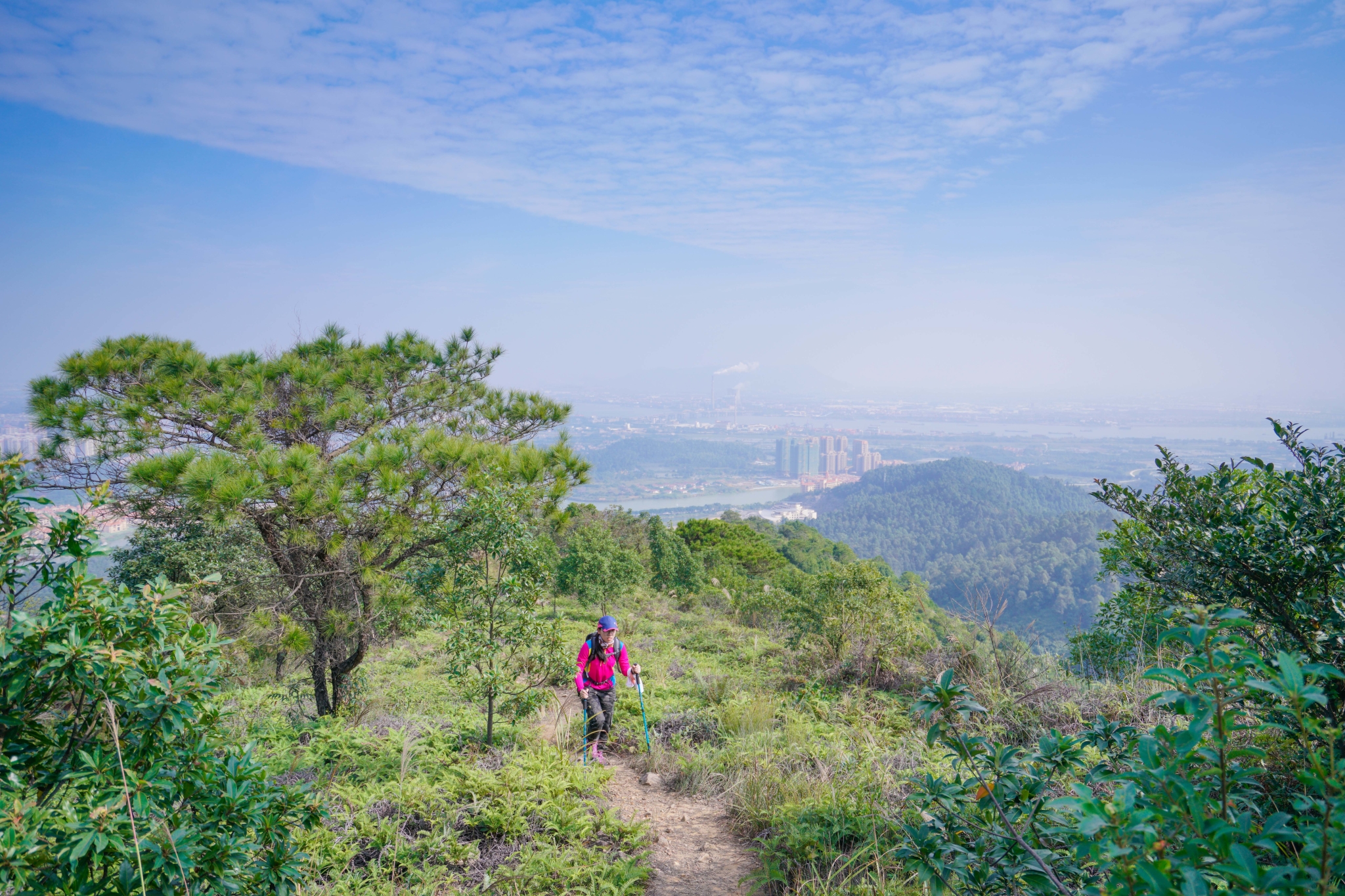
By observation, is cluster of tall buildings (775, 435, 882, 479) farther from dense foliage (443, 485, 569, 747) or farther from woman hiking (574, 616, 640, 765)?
dense foliage (443, 485, 569, 747)

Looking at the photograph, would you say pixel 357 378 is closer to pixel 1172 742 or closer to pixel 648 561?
pixel 1172 742

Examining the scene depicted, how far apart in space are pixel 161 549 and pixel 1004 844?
1221 cm

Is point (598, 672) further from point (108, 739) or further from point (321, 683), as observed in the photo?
point (108, 739)

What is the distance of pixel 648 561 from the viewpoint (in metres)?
23.0

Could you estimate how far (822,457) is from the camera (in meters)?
139

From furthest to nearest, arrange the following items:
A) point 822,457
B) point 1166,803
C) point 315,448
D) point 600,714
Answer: point 822,457 → point 600,714 → point 315,448 → point 1166,803

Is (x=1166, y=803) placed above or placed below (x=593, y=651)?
above

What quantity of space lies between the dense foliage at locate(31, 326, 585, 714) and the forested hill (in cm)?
4387

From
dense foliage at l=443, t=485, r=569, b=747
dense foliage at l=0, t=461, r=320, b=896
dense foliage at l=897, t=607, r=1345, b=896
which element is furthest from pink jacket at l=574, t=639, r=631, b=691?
dense foliage at l=897, t=607, r=1345, b=896

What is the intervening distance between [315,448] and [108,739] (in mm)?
3999

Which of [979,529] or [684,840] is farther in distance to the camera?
[979,529]

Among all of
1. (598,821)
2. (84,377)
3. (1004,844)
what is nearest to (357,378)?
(84,377)

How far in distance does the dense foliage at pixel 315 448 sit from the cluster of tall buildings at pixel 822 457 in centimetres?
13244

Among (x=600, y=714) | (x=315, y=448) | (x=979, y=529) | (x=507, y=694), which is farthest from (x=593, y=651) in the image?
(x=979, y=529)
